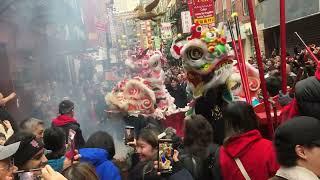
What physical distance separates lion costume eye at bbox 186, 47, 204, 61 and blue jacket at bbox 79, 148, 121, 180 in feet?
9.14

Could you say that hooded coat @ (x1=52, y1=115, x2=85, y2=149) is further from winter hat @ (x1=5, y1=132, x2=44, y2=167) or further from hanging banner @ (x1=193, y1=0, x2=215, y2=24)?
hanging banner @ (x1=193, y1=0, x2=215, y2=24)

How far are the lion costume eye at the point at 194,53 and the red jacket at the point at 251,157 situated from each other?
2.92m

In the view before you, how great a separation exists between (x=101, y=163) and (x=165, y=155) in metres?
0.72

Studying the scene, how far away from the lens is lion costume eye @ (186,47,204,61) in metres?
6.53

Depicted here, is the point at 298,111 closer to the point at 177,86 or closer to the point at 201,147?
the point at 201,147

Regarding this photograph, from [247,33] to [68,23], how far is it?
Answer: 12.5 meters

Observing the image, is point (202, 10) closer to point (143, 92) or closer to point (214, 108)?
point (143, 92)

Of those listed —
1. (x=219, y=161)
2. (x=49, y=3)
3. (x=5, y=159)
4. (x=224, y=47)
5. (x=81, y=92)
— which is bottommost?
(x=81, y=92)

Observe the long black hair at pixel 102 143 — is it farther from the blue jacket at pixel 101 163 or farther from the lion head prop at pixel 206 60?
the lion head prop at pixel 206 60

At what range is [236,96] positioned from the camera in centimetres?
623

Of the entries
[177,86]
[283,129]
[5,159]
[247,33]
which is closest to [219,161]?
[283,129]

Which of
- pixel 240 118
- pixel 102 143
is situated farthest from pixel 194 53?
pixel 240 118

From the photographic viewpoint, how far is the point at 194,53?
6.59 m

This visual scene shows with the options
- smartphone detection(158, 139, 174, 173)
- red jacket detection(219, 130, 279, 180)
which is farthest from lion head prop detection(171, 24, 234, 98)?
smartphone detection(158, 139, 174, 173)
